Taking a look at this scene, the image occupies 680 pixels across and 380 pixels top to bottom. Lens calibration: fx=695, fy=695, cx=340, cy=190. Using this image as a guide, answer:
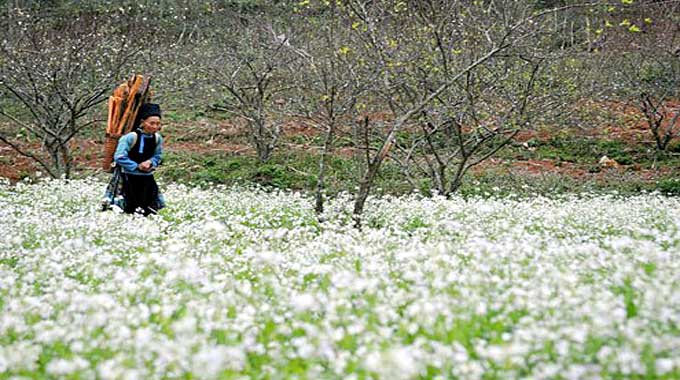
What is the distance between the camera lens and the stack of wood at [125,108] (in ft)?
34.7

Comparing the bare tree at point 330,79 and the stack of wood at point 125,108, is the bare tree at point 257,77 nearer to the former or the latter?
the bare tree at point 330,79

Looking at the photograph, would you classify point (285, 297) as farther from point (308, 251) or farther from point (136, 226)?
point (136, 226)

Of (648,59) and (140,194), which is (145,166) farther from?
(648,59)

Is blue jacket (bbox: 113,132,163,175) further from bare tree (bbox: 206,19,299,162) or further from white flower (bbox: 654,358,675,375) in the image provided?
bare tree (bbox: 206,19,299,162)

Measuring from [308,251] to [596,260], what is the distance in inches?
115

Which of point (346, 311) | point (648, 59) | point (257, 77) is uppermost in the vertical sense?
point (648, 59)

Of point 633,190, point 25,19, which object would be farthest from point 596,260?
point 25,19

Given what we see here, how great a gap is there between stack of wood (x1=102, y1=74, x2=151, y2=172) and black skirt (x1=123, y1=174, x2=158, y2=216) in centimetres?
57

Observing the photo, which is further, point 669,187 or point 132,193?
point 669,187

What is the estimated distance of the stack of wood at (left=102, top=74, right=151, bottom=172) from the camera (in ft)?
34.7

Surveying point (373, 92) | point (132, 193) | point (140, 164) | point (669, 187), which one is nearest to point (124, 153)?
point (140, 164)

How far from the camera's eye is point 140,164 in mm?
9953

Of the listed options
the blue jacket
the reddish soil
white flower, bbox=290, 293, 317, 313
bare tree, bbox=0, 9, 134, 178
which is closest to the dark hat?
the blue jacket

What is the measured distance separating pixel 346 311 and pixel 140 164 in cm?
612
